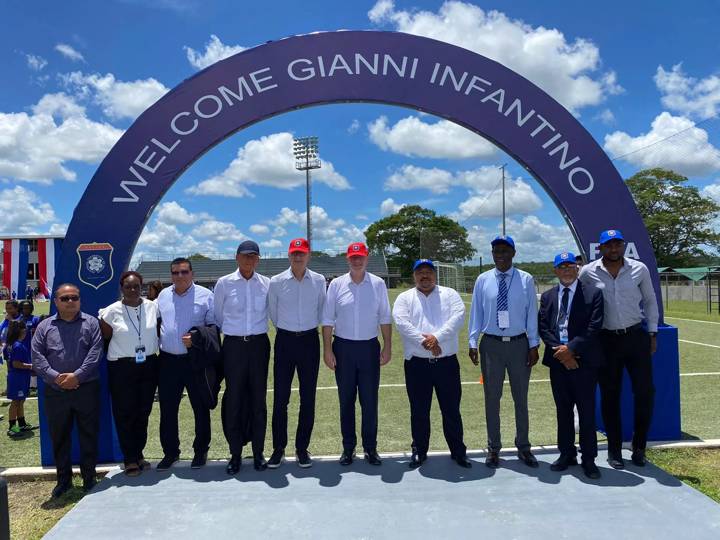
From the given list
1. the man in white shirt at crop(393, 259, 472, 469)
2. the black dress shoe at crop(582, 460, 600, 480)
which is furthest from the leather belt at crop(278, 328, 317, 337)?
the black dress shoe at crop(582, 460, 600, 480)

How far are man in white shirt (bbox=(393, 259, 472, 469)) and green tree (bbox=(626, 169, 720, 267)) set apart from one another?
124 ft

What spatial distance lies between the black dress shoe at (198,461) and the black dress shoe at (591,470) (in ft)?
9.18

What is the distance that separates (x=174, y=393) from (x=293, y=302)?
112cm

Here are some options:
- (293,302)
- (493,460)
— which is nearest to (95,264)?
(293,302)

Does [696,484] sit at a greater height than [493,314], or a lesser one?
lesser

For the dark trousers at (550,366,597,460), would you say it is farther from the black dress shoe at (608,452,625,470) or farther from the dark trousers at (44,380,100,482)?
the dark trousers at (44,380,100,482)

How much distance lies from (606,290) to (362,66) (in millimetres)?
2652

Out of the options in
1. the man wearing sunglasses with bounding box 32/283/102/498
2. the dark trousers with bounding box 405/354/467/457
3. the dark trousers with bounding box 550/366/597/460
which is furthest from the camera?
the dark trousers with bounding box 405/354/467/457

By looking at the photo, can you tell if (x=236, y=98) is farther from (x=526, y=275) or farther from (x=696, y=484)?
(x=696, y=484)

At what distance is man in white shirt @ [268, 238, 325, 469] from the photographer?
12.8ft

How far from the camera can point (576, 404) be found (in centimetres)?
381

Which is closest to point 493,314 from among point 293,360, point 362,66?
point 293,360

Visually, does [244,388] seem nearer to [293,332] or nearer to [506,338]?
[293,332]

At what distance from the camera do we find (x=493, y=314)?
3.90 meters
